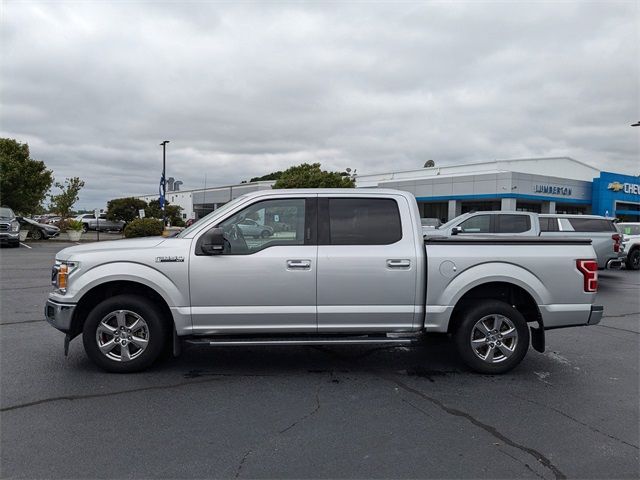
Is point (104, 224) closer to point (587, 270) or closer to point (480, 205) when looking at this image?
point (480, 205)

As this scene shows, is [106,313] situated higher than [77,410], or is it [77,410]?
[106,313]

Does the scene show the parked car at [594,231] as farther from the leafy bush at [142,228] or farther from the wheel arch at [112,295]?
the leafy bush at [142,228]

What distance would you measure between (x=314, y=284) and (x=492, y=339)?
6.69ft

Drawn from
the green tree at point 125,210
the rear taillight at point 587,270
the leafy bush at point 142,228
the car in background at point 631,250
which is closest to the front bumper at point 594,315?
the rear taillight at point 587,270

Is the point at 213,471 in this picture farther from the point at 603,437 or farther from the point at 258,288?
the point at 603,437

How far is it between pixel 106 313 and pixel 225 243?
142cm

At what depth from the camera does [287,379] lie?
511cm

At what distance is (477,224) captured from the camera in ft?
47.8

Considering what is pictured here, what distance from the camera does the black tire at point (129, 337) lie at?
16.5 ft

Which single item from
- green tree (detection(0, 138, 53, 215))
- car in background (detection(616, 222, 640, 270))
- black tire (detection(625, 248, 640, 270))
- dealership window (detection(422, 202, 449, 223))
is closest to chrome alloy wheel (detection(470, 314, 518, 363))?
car in background (detection(616, 222, 640, 270))

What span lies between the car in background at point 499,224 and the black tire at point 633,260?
6788mm

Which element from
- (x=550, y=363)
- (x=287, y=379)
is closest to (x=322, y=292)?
(x=287, y=379)

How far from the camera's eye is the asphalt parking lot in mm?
3381

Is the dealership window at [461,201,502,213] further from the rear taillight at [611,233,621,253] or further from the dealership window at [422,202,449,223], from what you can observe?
the rear taillight at [611,233,621,253]
